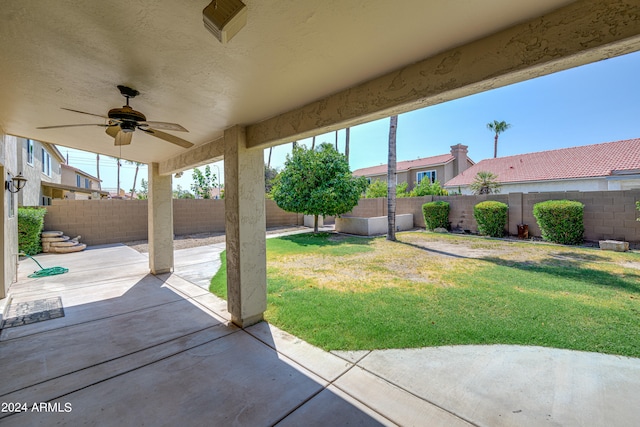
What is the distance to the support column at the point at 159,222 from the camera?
18.9 feet

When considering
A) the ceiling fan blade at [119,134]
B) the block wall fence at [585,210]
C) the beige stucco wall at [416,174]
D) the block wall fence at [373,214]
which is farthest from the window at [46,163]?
the beige stucco wall at [416,174]

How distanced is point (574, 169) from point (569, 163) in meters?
0.94

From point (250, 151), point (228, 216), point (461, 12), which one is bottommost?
point (228, 216)

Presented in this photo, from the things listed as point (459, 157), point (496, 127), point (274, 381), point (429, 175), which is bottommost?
point (274, 381)

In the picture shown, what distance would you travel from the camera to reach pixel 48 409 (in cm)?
207

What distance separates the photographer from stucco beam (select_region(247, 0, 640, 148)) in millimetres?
1263

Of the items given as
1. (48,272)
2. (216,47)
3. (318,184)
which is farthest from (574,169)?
(48,272)

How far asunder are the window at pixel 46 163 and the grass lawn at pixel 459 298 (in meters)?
13.4

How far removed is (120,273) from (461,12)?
7.38 m

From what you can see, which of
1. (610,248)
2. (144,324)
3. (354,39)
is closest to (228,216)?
(144,324)

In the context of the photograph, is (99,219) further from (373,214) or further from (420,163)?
Result: (420,163)

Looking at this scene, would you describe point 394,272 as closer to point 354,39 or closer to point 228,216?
point 228,216

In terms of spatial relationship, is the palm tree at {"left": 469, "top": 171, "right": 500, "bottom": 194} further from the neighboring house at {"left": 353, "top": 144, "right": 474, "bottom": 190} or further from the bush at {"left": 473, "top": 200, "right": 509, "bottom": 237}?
the bush at {"left": 473, "top": 200, "right": 509, "bottom": 237}

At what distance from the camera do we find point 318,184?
11047 millimetres
